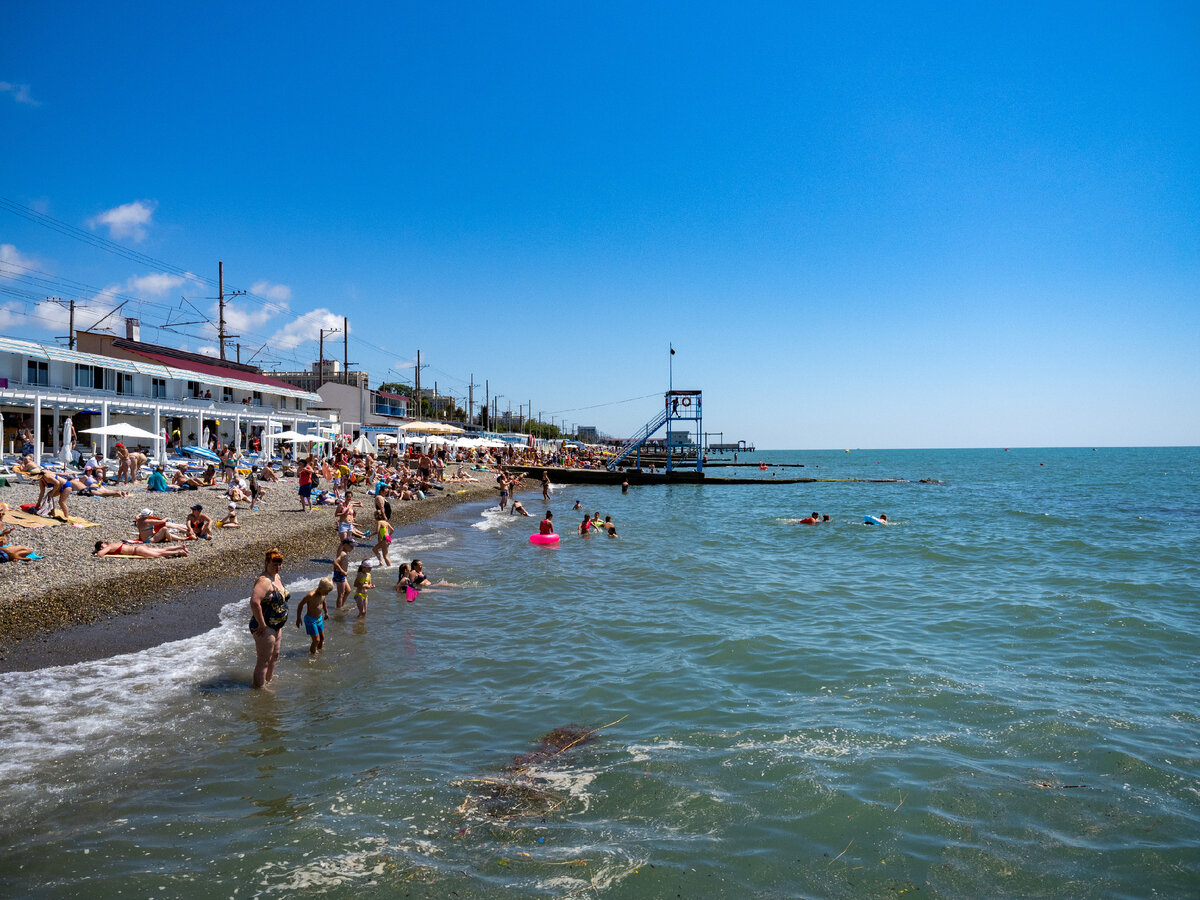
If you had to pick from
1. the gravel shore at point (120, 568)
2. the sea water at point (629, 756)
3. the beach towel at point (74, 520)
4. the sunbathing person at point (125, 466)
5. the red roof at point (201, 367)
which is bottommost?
the sea water at point (629, 756)

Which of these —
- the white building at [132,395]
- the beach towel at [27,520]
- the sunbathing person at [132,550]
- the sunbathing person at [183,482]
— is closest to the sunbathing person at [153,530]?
the sunbathing person at [132,550]

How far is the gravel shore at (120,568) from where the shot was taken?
9.94 m

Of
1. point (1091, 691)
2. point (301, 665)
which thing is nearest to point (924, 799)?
point (1091, 691)

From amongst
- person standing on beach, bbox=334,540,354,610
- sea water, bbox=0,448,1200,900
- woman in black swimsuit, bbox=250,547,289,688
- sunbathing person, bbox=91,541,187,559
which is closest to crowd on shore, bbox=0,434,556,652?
sunbathing person, bbox=91,541,187,559

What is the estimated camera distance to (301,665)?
9359 mm

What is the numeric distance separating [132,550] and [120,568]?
47.4 inches

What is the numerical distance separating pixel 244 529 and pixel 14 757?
1336 centimetres

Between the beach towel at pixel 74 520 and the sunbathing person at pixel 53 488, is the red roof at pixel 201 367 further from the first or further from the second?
the beach towel at pixel 74 520

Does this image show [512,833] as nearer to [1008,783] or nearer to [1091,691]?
[1008,783]

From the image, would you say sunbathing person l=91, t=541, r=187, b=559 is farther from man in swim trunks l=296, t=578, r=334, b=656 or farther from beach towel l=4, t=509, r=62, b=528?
man in swim trunks l=296, t=578, r=334, b=656

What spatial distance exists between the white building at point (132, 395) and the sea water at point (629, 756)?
20.5 meters

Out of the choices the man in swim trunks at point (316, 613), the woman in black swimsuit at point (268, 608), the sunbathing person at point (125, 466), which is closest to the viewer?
the woman in black swimsuit at point (268, 608)

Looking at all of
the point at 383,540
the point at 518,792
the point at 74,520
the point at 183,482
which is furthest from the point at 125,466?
the point at 518,792

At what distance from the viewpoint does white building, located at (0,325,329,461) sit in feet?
87.8
